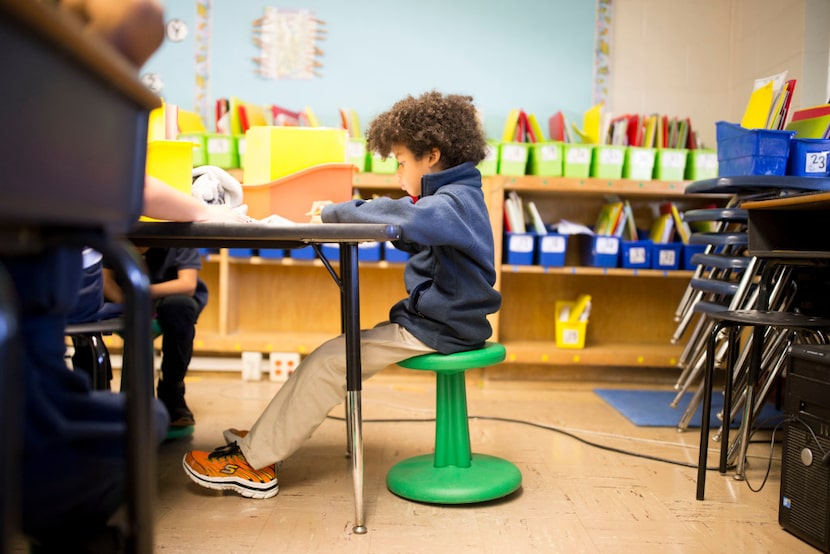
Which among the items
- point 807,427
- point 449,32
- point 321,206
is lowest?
point 807,427

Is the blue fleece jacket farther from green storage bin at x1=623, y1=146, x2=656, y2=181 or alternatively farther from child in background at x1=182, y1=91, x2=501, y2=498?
green storage bin at x1=623, y1=146, x2=656, y2=181

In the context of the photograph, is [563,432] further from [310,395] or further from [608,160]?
[608,160]

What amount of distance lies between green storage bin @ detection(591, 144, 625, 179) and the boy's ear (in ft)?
4.98

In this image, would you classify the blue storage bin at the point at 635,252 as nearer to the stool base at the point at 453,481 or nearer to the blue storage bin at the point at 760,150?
the blue storage bin at the point at 760,150

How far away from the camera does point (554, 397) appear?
10.1ft

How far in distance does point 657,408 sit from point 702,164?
1151 millimetres

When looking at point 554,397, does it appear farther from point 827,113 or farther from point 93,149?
point 93,149

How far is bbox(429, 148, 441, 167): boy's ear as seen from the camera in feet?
6.12

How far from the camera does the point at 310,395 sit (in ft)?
5.57

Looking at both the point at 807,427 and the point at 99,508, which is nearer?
the point at 99,508

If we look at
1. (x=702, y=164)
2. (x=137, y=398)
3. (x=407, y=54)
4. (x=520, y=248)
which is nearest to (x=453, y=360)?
(x=137, y=398)

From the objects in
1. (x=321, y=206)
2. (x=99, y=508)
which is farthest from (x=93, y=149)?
(x=321, y=206)

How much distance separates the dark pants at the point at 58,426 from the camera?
71 cm

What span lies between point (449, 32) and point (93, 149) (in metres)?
3.10
